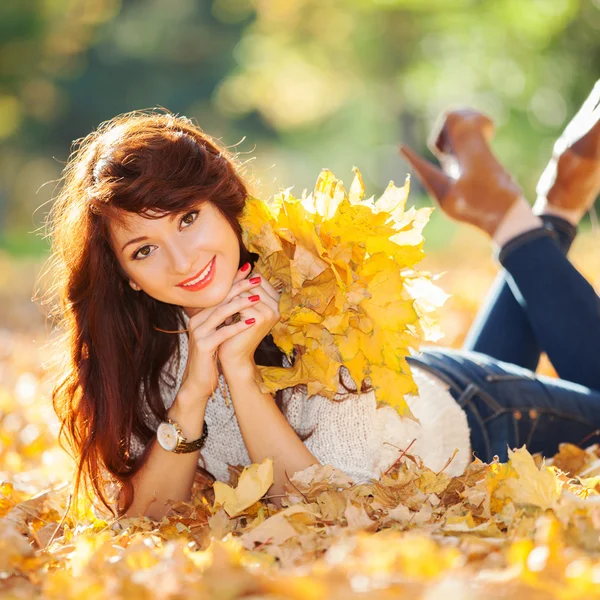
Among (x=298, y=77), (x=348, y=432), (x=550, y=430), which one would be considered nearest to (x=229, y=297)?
(x=348, y=432)

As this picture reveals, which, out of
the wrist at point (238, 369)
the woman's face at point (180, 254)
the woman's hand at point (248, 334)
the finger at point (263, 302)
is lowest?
the wrist at point (238, 369)

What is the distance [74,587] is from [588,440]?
7.20 ft

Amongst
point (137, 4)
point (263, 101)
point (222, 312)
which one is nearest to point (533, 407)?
point (222, 312)

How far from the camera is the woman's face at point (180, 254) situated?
218 cm

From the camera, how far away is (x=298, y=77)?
944 inches

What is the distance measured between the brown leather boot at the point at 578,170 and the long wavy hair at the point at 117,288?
1.53 meters

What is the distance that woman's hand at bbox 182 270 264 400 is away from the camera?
221 centimetres

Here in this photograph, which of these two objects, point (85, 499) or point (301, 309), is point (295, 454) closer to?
point (301, 309)

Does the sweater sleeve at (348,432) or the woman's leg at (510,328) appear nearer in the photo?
the sweater sleeve at (348,432)

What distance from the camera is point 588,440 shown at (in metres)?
2.98

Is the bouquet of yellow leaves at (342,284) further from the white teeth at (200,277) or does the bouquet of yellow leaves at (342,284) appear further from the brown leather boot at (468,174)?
the brown leather boot at (468,174)

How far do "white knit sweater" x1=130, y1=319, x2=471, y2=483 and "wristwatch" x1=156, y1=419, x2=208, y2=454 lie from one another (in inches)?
9.7

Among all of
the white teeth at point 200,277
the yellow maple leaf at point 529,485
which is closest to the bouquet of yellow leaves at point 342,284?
the white teeth at point 200,277

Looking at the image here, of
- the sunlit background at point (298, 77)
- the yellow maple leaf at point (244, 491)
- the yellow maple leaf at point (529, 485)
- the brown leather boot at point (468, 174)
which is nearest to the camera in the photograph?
the yellow maple leaf at point (529, 485)
